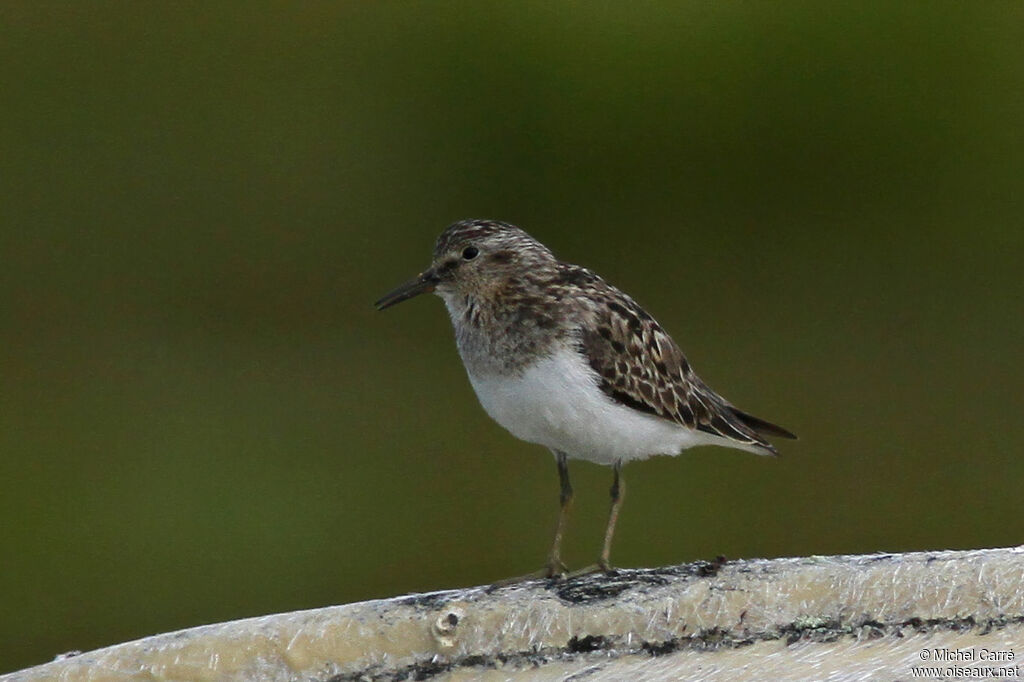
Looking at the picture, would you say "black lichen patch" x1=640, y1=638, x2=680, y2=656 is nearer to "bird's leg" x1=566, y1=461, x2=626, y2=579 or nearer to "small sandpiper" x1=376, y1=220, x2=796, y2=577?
"bird's leg" x1=566, y1=461, x2=626, y2=579

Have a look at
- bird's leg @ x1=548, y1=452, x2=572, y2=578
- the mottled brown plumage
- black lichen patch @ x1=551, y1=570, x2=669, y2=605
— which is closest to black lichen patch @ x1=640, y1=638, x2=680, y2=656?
black lichen patch @ x1=551, y1=570, x2=669, y2=605

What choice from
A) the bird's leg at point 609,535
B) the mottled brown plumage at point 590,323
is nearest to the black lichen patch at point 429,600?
the bird's leg at point 609,535

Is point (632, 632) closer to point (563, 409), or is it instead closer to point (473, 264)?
point (563, 409)

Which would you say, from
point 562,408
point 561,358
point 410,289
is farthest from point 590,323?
point 410,289

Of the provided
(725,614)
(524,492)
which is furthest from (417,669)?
(524,492)

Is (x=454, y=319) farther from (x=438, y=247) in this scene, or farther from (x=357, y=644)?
(x=357, y=644)
